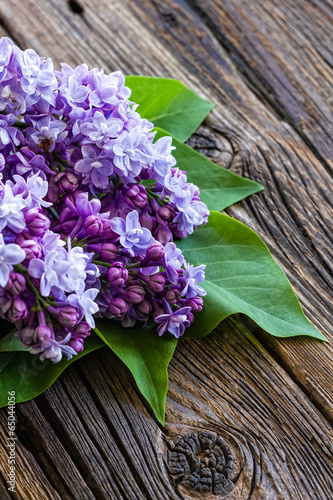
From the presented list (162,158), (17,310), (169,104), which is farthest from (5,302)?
(169,104)

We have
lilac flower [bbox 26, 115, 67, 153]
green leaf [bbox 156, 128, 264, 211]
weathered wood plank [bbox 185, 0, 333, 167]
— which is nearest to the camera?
lilac flower [bbox 26, 115, 67, 153]

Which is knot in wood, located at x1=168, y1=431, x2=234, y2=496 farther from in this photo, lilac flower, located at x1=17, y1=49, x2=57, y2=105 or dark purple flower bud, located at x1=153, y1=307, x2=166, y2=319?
lilac flower, located at x1=17, y1=49, x2=57, y2=105

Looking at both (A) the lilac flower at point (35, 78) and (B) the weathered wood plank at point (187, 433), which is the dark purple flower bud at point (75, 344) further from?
(A) the lilac flower at point (35, 78)

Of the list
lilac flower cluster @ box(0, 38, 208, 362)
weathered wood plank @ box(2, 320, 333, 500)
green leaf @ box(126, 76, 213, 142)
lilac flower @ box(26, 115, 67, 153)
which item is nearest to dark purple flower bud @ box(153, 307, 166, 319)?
lilac flower cluster @ box(0, 38, 208, 362)

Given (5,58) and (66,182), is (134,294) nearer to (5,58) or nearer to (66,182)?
(66,182)

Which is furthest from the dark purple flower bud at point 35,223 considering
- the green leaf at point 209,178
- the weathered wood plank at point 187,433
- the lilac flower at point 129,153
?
the green leaf at point 209,178

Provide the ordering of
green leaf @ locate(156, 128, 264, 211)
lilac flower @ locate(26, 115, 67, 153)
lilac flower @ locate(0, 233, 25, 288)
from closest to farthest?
lilac flower @ locate(0, 233, 25, 288)
lilac flower @ locate(26, 115, 67, 153)
green leaf @ locate(156, 128, 264, 211)

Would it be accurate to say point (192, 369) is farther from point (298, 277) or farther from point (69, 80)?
point (69, 80)
